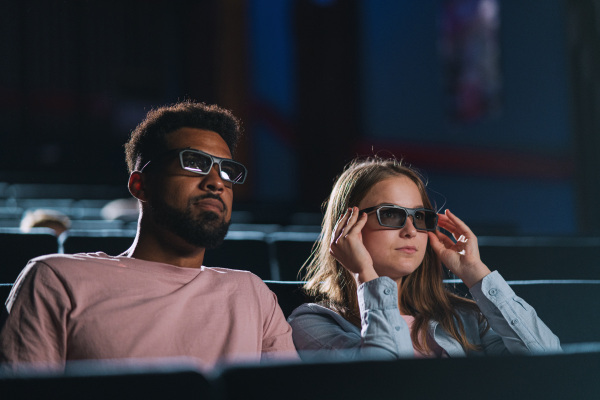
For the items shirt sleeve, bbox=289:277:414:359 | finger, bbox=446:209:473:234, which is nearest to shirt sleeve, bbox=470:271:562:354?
finger, bbox=446:209:473:234

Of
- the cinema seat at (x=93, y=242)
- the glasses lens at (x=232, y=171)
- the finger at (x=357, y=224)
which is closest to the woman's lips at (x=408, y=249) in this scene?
the finger at (x=357, y=224)

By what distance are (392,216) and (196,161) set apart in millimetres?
457

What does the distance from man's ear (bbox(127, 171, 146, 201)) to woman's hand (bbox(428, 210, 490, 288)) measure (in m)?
0.70

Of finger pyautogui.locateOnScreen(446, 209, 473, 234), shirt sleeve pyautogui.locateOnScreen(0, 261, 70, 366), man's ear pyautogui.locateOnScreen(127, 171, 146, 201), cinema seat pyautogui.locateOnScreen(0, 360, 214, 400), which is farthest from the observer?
finger pyautogui.locateOnScreen(446, 209, 473, 234)

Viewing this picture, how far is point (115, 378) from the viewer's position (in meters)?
0.64

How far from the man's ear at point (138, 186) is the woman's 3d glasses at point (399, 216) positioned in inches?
19.7

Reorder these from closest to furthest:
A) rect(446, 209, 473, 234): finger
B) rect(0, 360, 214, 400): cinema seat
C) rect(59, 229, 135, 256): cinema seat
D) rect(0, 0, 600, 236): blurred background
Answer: rect(0, 360, 214, 400): cinema seat, rect(446, 209, 473, 234): finger, rect(59, 229, 135, 256): cinema seat, rect(0, 0, 600, 236): blurred background

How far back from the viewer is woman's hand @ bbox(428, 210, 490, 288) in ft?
4.98

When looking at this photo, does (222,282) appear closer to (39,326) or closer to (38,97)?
(39,326)

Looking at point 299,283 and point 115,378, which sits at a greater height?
point 115,378

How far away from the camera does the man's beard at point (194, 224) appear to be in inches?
51.2

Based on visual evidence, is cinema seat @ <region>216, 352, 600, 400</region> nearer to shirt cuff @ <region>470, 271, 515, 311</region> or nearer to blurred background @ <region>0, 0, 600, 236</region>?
shirt cuff @ <region>470, 271, 515, 311</region>

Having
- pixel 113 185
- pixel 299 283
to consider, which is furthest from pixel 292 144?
pixel 299 283

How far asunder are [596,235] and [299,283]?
6.77 ft
